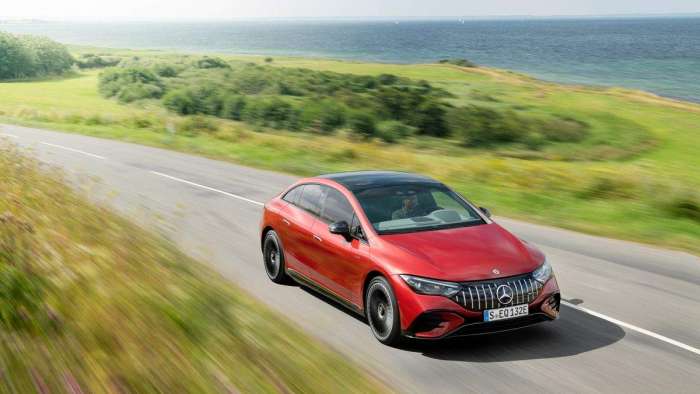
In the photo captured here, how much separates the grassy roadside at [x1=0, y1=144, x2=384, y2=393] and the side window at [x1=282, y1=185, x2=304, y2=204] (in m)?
3.41

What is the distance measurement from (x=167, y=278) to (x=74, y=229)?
1.12 meters

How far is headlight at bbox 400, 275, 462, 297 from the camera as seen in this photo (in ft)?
24.7

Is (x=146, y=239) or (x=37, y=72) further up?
(x=146, y=239)

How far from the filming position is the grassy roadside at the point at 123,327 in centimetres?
418

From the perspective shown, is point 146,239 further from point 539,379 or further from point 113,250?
point 539,379

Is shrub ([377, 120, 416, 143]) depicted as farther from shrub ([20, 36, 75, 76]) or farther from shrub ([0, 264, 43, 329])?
shrub ([20, 36, 75, 76])

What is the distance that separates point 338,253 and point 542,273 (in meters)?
2.15

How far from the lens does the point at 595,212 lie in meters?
16.2

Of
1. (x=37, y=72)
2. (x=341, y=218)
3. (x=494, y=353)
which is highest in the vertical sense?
(x=341, y=218)

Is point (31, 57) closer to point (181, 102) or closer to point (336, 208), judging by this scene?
point (181, 102)

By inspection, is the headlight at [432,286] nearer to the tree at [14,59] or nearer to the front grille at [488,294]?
the front grille at [488,294]

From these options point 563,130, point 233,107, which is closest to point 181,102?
point 233,107

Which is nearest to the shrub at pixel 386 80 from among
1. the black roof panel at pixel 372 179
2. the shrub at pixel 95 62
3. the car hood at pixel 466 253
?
the black roof panel at pixel 372 179

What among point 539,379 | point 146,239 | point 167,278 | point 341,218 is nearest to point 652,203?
point 341,218
